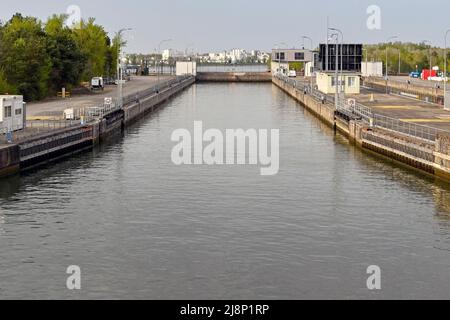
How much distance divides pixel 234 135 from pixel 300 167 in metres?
22.9

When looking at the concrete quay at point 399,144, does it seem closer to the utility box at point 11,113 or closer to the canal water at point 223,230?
the canal water at point 223,230

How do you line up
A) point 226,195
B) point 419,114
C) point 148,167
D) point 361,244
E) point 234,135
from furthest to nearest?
1. point 419,114
2. point 234,135
3. point 148,167
4. point 226,195
5. point 361,244

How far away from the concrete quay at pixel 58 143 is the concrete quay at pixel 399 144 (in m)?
27.2

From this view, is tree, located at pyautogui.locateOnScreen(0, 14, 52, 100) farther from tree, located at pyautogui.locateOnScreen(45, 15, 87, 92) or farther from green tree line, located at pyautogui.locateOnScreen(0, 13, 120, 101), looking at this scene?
tree, located at pyautogui.locateOnScreen(45, 15, 87, 92)

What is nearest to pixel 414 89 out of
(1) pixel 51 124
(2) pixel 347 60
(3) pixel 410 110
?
(2) pixel 347 60

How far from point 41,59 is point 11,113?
50.7 meters

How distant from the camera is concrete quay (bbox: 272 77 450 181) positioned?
2253 inches

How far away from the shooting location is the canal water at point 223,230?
3164cm

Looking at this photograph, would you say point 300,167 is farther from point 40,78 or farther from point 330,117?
point 40,78

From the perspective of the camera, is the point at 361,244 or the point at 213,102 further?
the point at 213,102

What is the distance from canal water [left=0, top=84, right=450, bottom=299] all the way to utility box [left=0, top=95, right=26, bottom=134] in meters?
5.71

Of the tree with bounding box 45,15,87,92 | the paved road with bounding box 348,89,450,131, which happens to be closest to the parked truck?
the tree with bounding box 45,15,87,92
